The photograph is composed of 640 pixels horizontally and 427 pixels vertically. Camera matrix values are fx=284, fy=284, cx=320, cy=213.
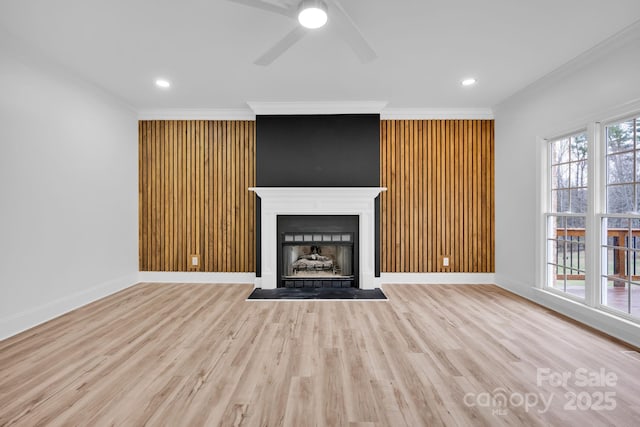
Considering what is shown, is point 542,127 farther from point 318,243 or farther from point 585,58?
point 318,243

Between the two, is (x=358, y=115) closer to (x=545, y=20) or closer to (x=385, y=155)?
(x=385, y=155)

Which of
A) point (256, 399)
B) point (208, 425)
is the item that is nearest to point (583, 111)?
point (256, 399)

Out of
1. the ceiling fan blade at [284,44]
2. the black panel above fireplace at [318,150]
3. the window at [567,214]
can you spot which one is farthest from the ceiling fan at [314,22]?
the window at [567,214]

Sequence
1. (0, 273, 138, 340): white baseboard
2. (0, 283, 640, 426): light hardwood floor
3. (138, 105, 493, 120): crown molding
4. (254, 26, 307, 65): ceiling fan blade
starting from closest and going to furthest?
(0, 283, 640, 426): light hardwood floor → (254, 26, 307, 65): ceiling fan blade → (0, 273, 138, 340): white baseboard → (138, 105, 493, 120): crown molding

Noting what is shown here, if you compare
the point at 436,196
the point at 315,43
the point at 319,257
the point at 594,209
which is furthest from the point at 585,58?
the point at 319,257

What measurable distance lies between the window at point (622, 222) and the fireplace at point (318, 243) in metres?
2.66

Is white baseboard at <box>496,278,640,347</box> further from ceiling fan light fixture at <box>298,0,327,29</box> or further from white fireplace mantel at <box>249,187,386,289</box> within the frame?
ceiling fan light fixture at <box>298,0,327,29</box>

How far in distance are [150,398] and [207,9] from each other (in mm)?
2688

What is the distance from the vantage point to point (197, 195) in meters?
4.43

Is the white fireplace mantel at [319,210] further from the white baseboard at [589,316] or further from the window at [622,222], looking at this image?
the window at [622,222]

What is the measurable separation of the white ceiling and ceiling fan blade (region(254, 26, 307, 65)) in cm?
26

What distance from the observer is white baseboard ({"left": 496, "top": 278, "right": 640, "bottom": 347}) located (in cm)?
239

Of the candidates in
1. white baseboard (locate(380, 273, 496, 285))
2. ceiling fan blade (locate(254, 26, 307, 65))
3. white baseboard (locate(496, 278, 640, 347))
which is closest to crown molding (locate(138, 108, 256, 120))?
ceiling fan blade (locate(254, 26, 307, 65))

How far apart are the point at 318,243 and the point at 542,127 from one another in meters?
3.17
